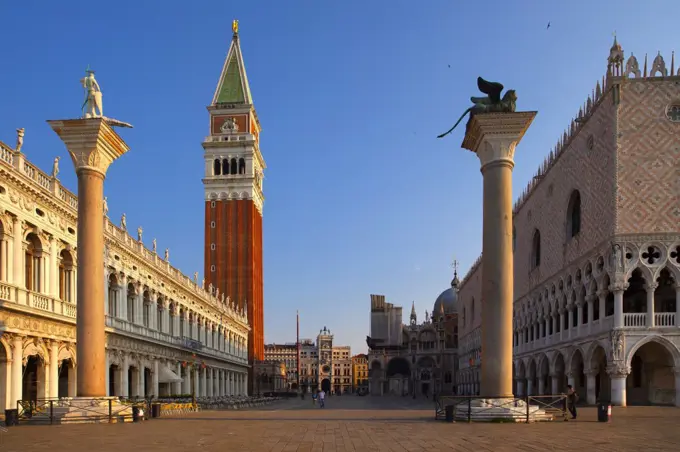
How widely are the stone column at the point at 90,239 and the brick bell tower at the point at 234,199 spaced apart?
77.6 metres

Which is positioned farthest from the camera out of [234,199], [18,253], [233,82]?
[233,82]

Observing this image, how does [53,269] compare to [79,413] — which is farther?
[53,269]

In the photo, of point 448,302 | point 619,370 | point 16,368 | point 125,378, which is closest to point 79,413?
point 16,368

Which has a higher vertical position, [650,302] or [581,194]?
[581,194]

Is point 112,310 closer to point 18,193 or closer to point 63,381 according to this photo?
point 63,381

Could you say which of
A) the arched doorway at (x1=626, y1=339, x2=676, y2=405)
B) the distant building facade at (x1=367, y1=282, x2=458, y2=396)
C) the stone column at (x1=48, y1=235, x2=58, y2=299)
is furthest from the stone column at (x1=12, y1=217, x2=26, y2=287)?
the distant building facade at (x1=367, y1=282, x2=458, y2=396)

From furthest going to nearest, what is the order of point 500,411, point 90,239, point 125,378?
1. point 125,378
2. point 90,239
3. point 500,411

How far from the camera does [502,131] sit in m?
25.5

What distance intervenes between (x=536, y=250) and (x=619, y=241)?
872 inches

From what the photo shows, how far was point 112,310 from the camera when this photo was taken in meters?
44.7

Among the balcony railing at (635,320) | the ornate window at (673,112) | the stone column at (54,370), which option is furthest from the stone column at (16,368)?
the ornate window at (673,112)

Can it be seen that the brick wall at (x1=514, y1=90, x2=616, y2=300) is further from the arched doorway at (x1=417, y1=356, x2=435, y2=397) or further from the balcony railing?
the arched doorway at (x1=417, y1=356, x2=435, y2=397)

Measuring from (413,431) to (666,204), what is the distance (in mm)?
26790

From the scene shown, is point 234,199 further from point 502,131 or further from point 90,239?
point 502,131
